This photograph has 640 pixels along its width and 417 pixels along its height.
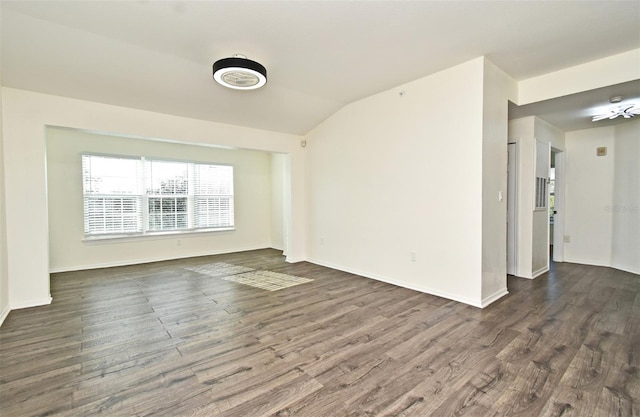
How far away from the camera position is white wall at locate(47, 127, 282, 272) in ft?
16.5

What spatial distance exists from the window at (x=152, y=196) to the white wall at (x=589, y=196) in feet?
23.0

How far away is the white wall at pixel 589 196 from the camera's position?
5.14 meters

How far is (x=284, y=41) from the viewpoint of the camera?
2.84 meters

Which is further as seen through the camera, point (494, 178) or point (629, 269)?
point (629, 269)

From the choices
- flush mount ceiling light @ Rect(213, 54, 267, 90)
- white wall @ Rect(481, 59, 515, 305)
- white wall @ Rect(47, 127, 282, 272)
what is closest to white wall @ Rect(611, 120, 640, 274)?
white wall @ Rect(481, 59, 515, 305)

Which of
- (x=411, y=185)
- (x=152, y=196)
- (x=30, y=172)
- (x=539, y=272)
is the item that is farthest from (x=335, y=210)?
(x=30, y=172)

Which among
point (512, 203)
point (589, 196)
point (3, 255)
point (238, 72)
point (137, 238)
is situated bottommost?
point (137, 238)

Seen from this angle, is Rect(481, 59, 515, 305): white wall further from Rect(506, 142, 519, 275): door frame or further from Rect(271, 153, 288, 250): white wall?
Rect(271, 153, 288, 250): white wall

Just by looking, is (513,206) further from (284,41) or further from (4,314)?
(4,314)

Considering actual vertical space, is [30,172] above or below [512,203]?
above

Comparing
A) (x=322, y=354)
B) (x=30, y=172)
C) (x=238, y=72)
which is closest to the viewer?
(x=322, y=354)

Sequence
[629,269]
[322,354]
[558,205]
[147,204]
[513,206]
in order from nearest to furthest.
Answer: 1. [322,354]
2. [513,206]
3. [629,269]
4. [558,205]
5. [147,204]

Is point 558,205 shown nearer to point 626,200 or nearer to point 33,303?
point 626,200

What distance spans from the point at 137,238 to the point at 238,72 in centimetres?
438
